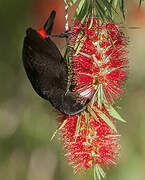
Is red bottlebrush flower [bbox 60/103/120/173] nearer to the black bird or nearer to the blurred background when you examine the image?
the black bird

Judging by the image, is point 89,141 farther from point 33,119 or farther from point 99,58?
point 33,119

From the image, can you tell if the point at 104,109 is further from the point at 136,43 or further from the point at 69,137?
the point at 136,43

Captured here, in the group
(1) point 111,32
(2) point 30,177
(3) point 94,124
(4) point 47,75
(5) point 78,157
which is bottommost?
(2) point 30,177

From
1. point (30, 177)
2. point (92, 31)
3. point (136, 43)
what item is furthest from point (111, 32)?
point (30, 177)

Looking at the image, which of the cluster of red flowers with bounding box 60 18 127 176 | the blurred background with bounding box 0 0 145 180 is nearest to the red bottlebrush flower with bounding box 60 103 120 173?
the cluster of red flowers with bounding box 60 18 127 176

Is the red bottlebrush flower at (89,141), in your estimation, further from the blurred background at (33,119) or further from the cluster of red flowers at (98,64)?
the blurred background at (33,119)

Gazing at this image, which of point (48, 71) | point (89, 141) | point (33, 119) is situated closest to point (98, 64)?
point (48, 71)

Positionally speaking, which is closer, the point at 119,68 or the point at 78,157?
the point at 119,68
